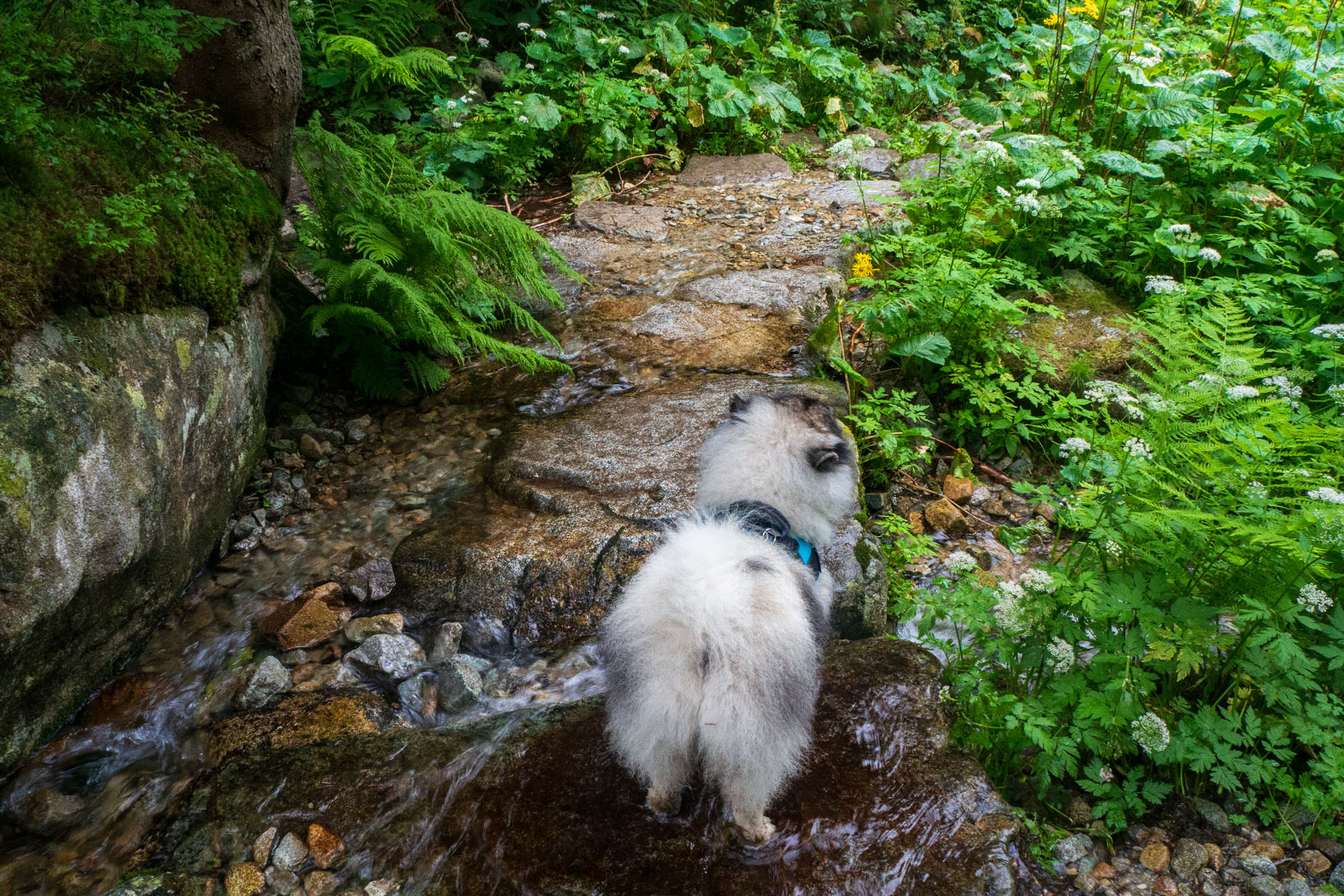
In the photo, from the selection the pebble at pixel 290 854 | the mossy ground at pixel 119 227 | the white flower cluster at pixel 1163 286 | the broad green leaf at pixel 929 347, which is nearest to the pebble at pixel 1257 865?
the white flower cluster at pixel 1163 286

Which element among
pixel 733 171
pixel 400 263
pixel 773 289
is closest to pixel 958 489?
pixel 773 289

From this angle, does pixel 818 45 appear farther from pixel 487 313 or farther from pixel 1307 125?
Result: pixel 487 313

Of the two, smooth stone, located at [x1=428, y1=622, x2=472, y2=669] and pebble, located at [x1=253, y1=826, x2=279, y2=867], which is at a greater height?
pebble, located at [x1=253, y1=826, x2=279, y2=867]

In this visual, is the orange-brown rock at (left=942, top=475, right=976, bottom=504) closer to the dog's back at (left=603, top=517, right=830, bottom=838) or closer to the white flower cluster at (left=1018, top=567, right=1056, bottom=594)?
the white flower cluster at (left=1018, top=567, right=1056, bottom=594)

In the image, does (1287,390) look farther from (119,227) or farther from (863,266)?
(119,227)

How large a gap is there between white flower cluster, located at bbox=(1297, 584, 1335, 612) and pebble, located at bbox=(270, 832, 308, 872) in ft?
10.8

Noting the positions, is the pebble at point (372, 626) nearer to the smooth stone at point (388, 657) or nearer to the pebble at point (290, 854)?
the smooth stone at point (388, 657)

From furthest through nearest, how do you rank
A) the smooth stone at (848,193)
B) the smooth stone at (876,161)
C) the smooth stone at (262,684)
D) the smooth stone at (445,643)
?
the smooth stone at (876,161)
the smooth stone at (848,193)
the smooth stone at (445,643)
the smooth stone at (262,684)

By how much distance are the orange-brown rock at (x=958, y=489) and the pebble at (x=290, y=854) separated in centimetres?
375

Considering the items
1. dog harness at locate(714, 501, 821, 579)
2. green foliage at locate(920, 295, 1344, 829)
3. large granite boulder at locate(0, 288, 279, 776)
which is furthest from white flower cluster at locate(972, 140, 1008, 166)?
large granite boulder at locate(0, 288, 279, 776)

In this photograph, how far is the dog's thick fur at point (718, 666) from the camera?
2.15 meters

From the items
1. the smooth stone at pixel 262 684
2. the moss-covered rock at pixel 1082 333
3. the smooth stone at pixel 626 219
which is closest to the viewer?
the smooth stone at pixel 262 684

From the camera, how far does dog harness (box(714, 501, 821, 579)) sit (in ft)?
8.74

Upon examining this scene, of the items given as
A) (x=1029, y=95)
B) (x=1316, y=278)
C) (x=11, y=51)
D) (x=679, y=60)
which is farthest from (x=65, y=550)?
(x=679, y=60)
